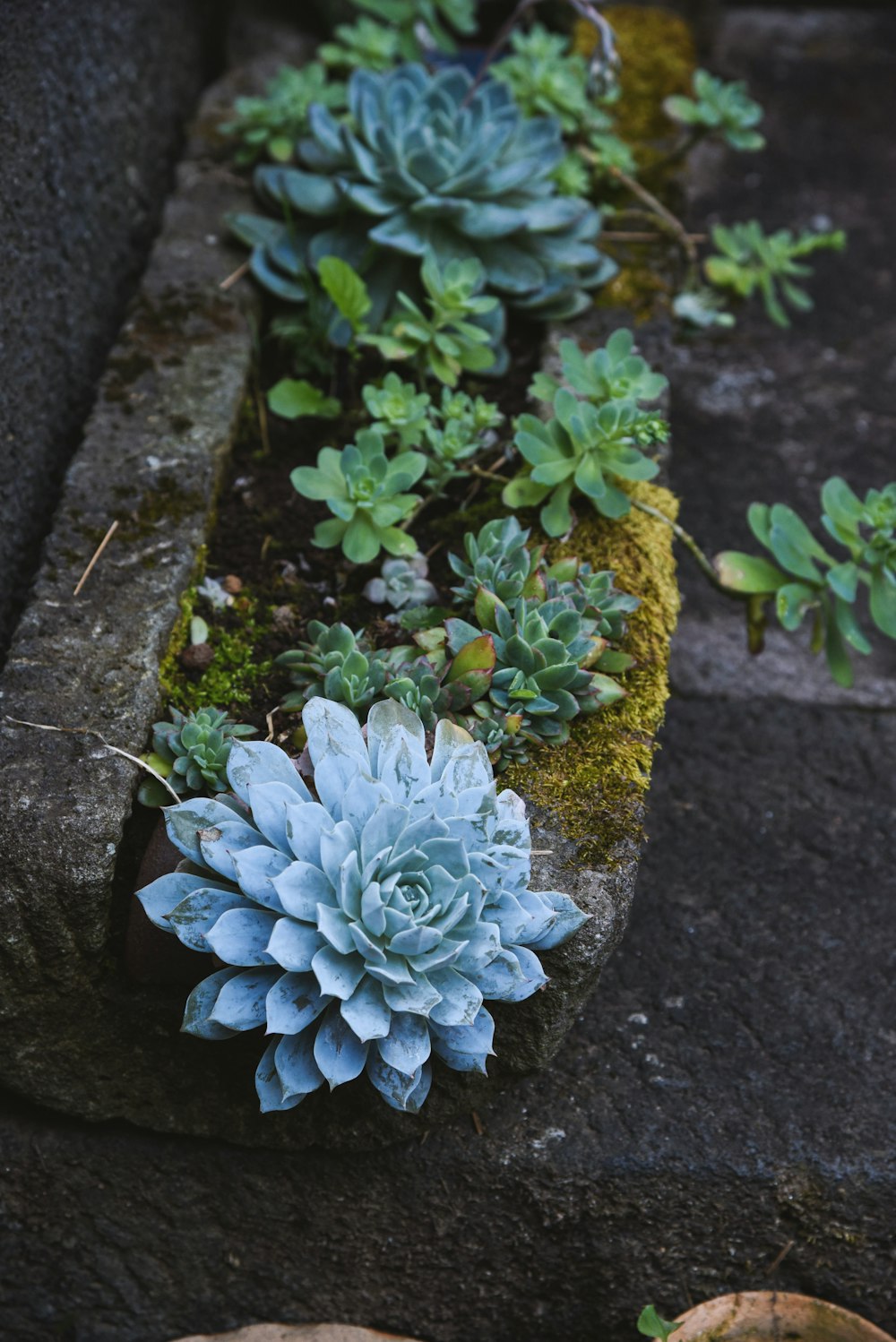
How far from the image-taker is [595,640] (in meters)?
1.59

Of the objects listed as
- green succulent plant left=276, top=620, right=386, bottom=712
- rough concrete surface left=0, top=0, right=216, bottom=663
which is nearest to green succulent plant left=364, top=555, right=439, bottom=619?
green succulent plant left=276, top=620, right=386, bottom=712

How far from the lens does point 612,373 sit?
1832mm

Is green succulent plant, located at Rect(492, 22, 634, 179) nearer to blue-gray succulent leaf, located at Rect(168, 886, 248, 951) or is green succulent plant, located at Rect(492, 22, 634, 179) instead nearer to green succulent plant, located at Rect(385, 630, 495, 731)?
green succulent plant, located at Rect(385, 630, 495, 731)

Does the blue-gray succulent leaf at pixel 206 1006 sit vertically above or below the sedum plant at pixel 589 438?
below

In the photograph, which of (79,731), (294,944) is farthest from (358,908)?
(79,731)

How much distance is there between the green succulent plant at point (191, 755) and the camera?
1508mm

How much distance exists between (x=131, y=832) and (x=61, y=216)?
1.14 meters

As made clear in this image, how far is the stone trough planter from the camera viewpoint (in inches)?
57.2

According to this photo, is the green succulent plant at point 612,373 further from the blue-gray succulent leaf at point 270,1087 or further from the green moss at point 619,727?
the blue-gray succulent leaf at point 270,1087

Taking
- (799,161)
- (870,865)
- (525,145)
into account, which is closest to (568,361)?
(525,145)

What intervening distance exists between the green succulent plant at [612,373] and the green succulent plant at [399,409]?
217 mm

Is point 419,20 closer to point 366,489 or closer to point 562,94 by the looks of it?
point 562,94

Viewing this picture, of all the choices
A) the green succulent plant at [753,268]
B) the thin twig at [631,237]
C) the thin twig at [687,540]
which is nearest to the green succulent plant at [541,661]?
the thin twig at [687,540]

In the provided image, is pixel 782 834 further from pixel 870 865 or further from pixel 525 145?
pixel 525 145
